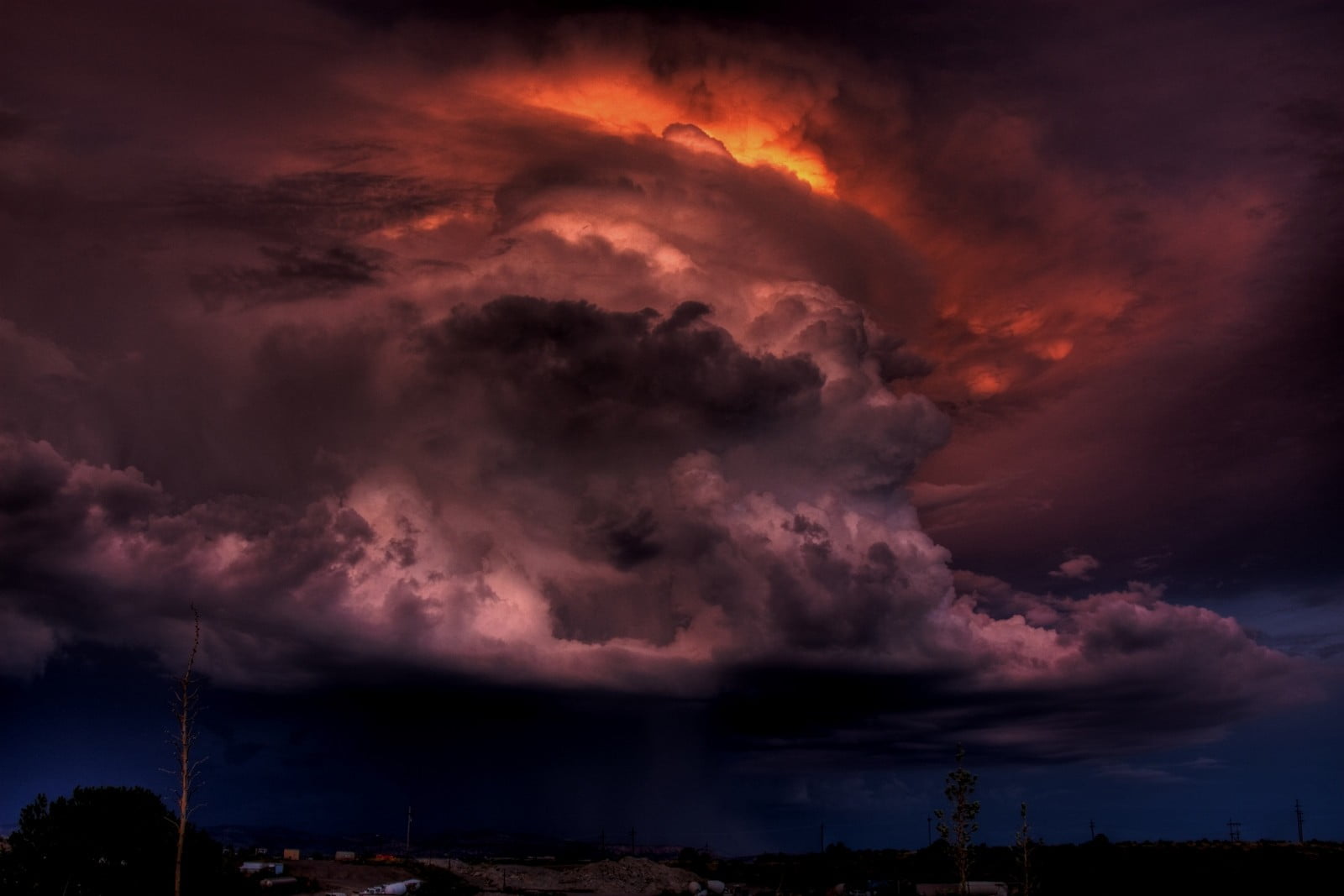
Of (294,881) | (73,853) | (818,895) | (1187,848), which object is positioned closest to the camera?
(73,853)

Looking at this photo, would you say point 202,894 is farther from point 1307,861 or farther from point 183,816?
point 1307,861

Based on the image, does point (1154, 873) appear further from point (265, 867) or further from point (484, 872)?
point (265, 867)

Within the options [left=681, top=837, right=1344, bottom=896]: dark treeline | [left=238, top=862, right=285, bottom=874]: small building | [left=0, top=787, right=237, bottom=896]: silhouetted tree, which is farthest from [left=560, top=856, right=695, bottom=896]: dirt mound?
[left=0, top=787, right=237, bottom=896]: silhouetted tree

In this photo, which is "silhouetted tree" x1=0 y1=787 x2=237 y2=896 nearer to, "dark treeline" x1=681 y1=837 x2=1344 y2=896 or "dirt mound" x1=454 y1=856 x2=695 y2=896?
"dark treeline" x1=681 y1=837 x2=1344 y2=896

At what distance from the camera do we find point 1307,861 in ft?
512

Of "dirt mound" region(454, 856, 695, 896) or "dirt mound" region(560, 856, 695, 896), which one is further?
"dirt mound" region(560, 856, 695, 896)


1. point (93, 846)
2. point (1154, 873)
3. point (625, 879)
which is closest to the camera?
point (93, 846)

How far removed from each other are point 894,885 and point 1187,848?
236 ft

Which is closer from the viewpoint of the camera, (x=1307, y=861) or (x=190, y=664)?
(x=190, y=664)

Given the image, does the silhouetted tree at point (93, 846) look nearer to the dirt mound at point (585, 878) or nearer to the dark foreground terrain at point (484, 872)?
the dark foreground terrain at point (484, 872)

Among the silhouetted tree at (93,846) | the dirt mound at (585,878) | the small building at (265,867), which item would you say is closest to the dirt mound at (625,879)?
the dirt mound at (585,878)

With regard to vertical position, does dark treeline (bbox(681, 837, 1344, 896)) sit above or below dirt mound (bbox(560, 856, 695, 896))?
above

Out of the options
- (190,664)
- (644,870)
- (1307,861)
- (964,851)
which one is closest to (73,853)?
(190,664)

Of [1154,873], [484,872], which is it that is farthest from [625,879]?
[1154,873]
